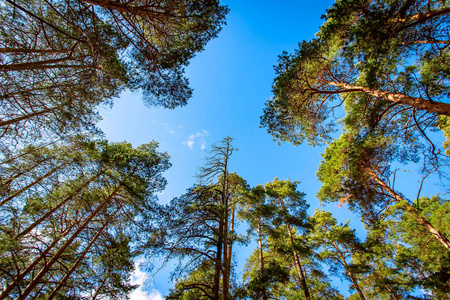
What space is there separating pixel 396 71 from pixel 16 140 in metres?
14.0

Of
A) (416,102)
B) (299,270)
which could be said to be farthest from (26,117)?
(299,270)

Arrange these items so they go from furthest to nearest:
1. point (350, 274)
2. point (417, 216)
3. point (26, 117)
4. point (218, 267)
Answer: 1. point (350, 274)
2. point (417, 216)
3. point (218, 267)
4. point (26, 117)

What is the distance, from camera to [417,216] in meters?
7.66

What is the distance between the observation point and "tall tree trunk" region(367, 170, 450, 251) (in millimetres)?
6863

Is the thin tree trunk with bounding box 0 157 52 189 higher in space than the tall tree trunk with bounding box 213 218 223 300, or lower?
higher

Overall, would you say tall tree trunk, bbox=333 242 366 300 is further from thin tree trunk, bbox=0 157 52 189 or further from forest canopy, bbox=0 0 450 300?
thin tree trunk, bbox=0 157 52 189

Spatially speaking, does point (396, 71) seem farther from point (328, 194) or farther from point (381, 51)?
point (328, 194)

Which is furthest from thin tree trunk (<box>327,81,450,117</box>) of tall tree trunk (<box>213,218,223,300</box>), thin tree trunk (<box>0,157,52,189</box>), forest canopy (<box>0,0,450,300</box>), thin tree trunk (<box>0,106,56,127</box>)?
thin tree trunk (<box>0,157,52,189</box>)

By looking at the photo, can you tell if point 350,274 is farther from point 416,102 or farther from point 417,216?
point 416,102

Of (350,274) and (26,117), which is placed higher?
(26,117)

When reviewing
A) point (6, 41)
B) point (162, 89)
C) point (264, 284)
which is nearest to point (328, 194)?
point (264, 284)

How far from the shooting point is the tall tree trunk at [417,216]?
22.5 feet

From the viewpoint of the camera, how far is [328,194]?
10.4 meters

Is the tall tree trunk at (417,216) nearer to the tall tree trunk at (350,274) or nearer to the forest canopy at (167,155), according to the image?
the forest canopy at (167,155)
